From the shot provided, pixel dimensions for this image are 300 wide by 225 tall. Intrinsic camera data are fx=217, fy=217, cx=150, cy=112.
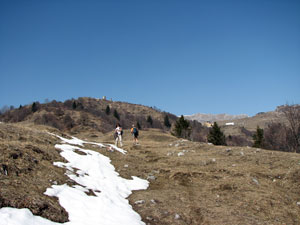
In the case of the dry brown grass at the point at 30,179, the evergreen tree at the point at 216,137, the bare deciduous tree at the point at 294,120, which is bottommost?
the evergreen tree at the point at 216,137

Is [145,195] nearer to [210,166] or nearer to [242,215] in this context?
[242,215]

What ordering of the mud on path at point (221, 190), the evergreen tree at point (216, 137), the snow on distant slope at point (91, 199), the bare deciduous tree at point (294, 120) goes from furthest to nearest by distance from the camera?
1. the evergreen tree at point (216, 137)
2. the bare deciduous tree at point (294, 120)
3. the mud on path at point (221, 190)
4. the snow on distant slope at point (91, 199)

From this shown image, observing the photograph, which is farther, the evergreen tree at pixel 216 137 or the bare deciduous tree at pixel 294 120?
the evergreen tree at pixel 216 137

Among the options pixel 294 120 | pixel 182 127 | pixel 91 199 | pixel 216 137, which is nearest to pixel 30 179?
pixel 91 199

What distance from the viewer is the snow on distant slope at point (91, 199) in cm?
510

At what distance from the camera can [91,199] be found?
7492 millimetres

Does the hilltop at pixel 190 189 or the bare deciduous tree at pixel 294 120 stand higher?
the bare deciduous tree at pixel 294 120

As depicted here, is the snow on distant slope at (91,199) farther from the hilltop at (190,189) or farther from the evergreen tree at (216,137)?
the evergreen tree at (216,137)

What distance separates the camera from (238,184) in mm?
10062

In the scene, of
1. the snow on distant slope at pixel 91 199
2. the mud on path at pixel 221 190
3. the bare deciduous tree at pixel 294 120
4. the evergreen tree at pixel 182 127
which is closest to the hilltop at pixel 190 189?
the mud on path at pixel 221 190

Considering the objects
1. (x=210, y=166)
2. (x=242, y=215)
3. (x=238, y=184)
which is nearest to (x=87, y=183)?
(x=242, y=215)

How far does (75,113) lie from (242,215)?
136m

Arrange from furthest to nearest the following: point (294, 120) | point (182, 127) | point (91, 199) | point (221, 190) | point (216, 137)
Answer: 1. point (182, 127)
2. point (216, 137)
3. point (294, 120)
4. point (221, 190)
5. point (91, 199)

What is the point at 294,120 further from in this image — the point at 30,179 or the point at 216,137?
the point at 30,179
